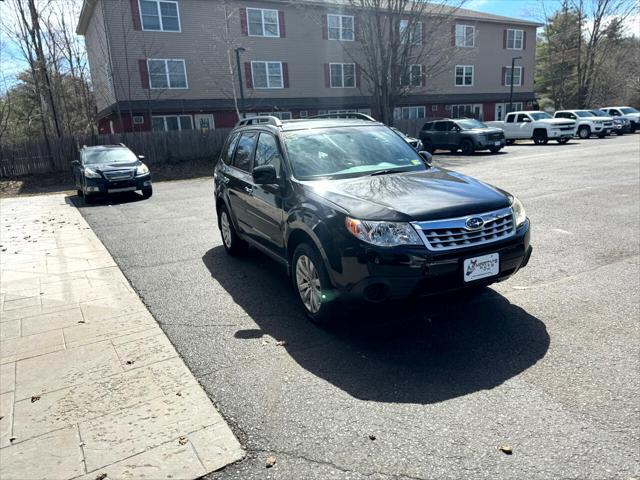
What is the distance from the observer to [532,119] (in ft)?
Answer: 87.0

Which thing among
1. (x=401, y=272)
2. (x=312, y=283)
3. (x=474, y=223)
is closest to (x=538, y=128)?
(x=474, y=223)

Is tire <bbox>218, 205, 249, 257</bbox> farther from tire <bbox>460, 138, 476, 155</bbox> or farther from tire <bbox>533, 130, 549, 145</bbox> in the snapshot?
tire <bbox>533, 130, 549, 145</bbox>

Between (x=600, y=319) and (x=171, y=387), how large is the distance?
364 centimetres

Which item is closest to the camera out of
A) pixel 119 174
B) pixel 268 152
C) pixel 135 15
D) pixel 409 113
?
pixel 268 152

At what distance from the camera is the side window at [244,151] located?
5754 millimetres

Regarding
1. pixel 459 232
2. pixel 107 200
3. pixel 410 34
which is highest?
pixel 410 34

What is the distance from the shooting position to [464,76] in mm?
38062

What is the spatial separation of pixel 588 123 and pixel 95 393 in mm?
31512

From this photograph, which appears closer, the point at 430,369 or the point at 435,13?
the point at 430,369

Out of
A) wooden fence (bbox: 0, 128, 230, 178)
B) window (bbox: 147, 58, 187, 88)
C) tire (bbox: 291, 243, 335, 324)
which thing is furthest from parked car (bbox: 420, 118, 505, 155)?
tire (bbox: 291, 243, 335, 324)

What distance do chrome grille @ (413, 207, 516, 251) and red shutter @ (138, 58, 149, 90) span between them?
26.2m

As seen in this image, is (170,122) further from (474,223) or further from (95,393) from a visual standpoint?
(474,223)

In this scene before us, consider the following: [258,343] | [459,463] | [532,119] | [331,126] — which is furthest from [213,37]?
[459,463]

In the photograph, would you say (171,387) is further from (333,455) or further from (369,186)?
(369,186)
